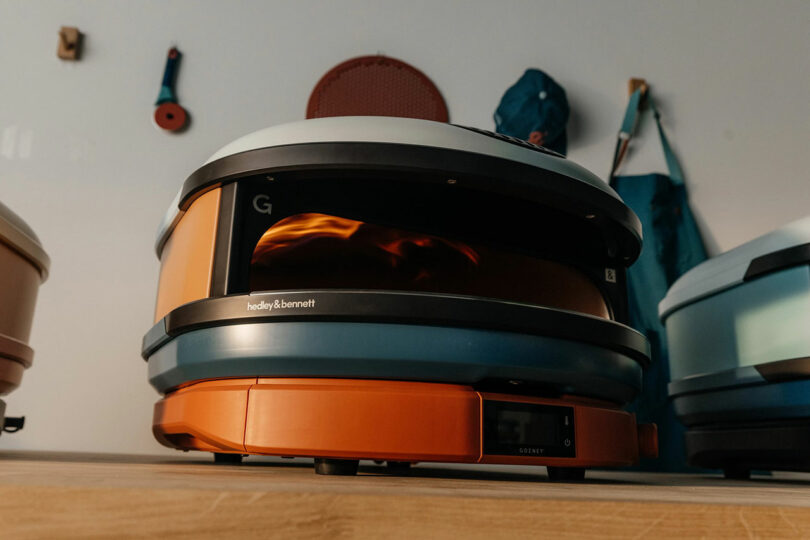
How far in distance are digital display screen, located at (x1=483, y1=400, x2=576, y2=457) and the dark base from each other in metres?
0.28

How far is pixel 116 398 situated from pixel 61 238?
0.31 m

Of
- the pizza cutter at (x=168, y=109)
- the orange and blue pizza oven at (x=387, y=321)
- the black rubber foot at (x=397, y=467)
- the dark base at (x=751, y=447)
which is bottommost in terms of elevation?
the black rubber foot at (x=397, y=467)

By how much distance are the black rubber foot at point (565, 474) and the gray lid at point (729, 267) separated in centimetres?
34

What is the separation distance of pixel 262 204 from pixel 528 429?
30cm

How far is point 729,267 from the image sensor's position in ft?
2.71

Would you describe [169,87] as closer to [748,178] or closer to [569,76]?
[569,76]

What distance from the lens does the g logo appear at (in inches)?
24.0

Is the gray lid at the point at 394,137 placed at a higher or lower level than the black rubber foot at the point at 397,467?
higher

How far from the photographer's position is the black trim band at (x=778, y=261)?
710 mm

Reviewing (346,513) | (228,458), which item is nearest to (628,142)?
(228,458)

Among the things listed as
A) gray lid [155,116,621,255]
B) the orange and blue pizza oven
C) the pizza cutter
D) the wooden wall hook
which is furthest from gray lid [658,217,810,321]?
the wooden wall hook

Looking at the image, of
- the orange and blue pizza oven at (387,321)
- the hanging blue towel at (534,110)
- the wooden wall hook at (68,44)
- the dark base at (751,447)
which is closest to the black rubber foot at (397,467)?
the orange and blue pizza oven at (387,321)

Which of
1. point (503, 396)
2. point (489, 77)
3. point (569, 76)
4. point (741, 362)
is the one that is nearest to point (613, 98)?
point (569, 76)

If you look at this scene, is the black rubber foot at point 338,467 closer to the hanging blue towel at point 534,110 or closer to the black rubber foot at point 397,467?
the black rubber foot at point 397,467
